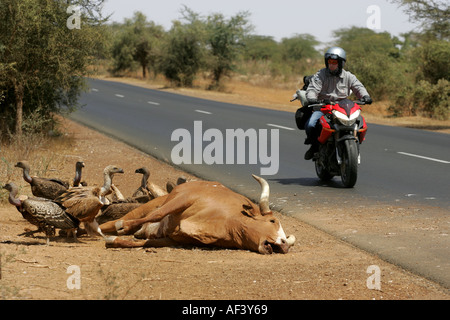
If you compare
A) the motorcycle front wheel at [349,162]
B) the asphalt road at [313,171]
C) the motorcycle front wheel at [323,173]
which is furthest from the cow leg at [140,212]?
the motorcycle front wheel at [323,173]

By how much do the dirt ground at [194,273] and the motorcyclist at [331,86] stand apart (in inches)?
163

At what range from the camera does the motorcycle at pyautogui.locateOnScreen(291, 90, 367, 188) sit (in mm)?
11531

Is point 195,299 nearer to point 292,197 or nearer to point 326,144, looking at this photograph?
point 292,197

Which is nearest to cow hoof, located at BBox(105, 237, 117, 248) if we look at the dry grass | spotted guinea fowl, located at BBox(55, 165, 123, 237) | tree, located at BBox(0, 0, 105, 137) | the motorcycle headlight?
spotted guinea fowl, located at BBox(55, 165, 123, 237)

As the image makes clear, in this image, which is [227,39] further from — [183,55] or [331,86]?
[331,86]

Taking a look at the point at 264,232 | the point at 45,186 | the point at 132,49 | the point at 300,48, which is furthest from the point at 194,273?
the point at 300,48

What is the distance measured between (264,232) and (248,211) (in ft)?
0.88

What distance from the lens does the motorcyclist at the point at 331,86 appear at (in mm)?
11781

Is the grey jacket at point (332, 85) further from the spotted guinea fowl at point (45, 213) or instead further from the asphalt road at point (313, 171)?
the spotted guinea fowl at point (45, 213)

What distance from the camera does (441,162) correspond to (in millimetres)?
15195

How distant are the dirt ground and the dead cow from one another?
11cm

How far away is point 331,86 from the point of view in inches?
473

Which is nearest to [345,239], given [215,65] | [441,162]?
[441,162]

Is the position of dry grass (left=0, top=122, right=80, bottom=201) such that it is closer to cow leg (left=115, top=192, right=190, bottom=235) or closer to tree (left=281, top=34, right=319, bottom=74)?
cow leg (left=115, top=192, right=190, bottom=235)
